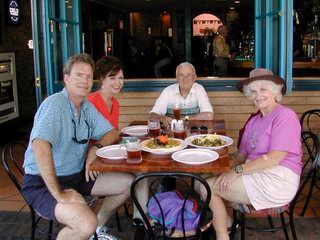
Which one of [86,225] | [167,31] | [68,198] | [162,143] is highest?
[167,31]

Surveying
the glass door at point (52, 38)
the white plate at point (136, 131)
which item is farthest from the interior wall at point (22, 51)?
the white plate at point (136, 131)

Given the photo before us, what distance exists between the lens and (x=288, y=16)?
3.44 meters

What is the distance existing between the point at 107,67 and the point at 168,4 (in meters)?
8.44

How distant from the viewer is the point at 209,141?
2.45 m

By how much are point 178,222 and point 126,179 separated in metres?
0.49

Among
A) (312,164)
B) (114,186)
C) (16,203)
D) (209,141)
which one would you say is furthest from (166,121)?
(16,203)

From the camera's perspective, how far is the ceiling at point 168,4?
10.4 meters

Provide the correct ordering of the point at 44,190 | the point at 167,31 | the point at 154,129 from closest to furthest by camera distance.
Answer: the point at 44,190 → the point at 154,129 → the point at 167,31

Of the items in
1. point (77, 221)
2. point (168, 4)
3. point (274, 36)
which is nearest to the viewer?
point (77, 221)

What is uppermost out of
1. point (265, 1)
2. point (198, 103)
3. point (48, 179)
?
point (265, 1)

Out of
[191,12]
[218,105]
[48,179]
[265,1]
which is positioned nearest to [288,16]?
[265,1]

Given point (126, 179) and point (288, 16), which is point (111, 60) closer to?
point (126, 179)

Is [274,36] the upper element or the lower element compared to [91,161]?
upper

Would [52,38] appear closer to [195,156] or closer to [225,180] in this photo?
[195,156]
